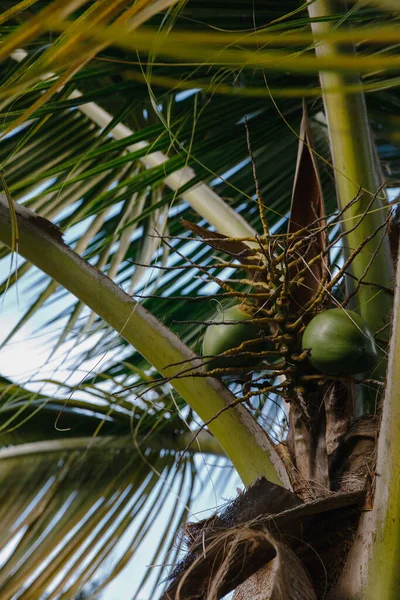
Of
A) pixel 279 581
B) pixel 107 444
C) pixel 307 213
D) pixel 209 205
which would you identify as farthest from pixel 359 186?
pixel 107 444

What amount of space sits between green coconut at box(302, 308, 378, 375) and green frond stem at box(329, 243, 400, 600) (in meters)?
0.09

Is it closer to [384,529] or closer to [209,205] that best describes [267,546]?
[384,529]

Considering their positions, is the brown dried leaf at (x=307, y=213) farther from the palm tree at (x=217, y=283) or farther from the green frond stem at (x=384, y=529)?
the green frond stem at (x=384, y=529)

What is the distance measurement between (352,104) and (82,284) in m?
0.66

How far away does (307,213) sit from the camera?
1370 mm

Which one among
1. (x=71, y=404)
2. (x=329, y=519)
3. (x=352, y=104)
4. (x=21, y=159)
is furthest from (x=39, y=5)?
(x=329, y=519)

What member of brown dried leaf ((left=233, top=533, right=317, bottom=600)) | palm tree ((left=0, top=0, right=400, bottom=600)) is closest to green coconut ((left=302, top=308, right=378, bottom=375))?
palm tree ((left=0, top=0, right=400, bottom=600))

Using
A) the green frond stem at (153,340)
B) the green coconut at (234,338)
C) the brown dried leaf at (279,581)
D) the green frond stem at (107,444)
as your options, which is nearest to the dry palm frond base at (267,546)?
the brown dried leaf at (279,581)

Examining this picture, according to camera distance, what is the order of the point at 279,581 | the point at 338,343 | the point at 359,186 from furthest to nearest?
the point at 359,186
the point at 338,343
the point at 279,581

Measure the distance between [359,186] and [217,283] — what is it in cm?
33

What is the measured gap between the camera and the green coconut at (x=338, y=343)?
1.11 m

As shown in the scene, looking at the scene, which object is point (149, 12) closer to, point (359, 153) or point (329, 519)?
point (329, 519)

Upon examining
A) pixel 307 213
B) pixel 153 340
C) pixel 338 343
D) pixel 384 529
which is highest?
pixel 307 213

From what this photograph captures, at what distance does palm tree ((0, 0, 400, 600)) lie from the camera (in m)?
0.94
